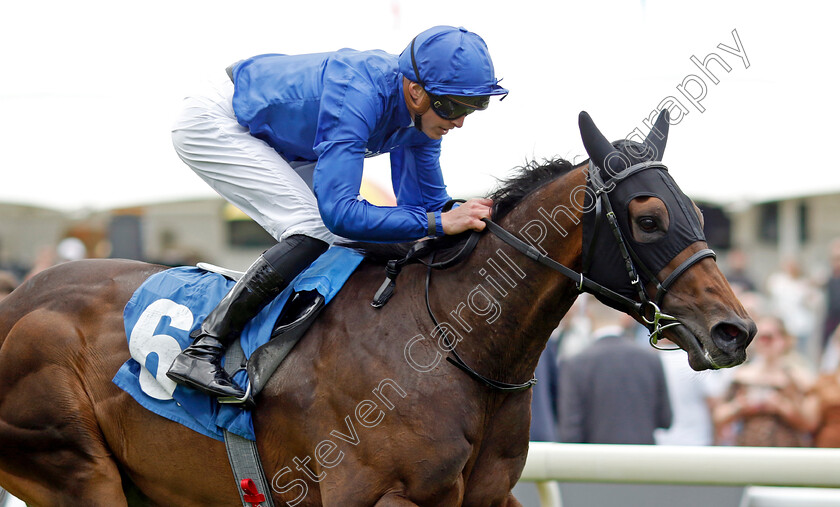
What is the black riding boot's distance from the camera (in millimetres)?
3047

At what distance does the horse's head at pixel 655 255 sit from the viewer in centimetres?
260

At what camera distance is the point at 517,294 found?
2945 millimetres

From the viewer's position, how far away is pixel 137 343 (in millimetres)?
3260

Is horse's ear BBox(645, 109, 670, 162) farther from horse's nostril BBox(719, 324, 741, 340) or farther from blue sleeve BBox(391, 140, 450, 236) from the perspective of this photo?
blue sleeve BBox(391, 140, 450, 236)

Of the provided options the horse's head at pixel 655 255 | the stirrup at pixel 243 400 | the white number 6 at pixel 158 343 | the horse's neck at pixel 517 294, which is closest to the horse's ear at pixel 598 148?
the horse's head at pixel 655 255

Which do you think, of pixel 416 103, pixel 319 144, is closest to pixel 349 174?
pixel 319 144

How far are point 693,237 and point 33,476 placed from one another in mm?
2719

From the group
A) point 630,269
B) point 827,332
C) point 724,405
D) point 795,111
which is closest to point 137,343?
point 630,269

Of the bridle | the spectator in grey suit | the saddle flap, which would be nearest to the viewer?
the bridle

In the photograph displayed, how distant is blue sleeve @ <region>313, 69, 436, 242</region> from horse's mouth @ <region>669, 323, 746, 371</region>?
3.01 ft

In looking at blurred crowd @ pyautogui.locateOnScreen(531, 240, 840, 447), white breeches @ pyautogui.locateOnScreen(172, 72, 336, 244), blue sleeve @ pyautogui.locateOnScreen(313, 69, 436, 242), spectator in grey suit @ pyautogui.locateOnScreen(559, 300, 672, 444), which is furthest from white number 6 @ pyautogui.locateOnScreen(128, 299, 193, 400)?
spectator in grey suit @ pyautogui.locateOnScreen(559, 300, 672, 444)

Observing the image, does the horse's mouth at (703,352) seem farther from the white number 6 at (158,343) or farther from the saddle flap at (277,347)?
Result: the white number 6 at (158,343)

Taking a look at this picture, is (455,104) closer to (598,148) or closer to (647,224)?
(598,148)

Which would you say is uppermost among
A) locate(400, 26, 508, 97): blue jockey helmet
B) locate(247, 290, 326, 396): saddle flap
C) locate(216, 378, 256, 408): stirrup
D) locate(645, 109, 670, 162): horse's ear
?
locate(400, 26, 508, 97): blue jockey helmet
